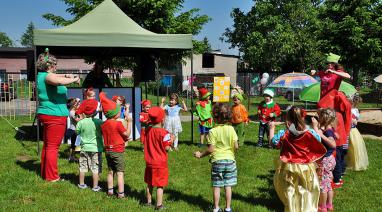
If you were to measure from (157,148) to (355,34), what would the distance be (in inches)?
1001

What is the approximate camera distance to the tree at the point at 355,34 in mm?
27516

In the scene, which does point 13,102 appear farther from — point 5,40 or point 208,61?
point 5,40

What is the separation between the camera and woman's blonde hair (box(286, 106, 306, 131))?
4734 millimetres

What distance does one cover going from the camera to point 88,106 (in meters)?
6.00

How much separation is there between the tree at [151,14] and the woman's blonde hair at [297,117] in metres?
18.6

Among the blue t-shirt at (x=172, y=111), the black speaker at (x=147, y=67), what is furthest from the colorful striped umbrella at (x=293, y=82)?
the blue t-shirt at (x=172, y=111)

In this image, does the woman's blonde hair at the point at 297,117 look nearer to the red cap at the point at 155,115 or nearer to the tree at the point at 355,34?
the red cap at the point at 155,115

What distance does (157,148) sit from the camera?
522 centimetres

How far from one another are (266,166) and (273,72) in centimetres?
3247

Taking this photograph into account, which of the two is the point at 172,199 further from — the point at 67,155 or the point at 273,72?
the point at 273,72

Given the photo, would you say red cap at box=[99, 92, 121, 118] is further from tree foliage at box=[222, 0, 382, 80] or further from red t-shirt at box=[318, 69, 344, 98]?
tree foliage at box=[222, 0, 382, 80]

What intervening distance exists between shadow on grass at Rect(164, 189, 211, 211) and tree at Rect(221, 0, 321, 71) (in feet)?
104

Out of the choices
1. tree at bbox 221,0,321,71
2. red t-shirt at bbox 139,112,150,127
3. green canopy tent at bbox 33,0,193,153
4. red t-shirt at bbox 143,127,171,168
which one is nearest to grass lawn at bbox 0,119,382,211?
red t-shirt at bbox 143,127,171,168

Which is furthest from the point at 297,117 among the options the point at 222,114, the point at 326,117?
the point at 222,114
